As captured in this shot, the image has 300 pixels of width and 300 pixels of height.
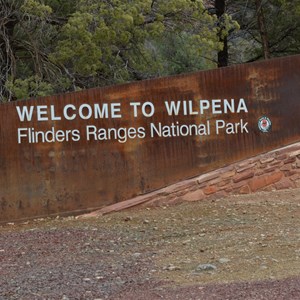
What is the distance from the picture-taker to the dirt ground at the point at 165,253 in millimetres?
6277

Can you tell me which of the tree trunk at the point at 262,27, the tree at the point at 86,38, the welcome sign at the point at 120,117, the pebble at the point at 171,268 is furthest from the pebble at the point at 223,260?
the tree trunk at the point at 262,27

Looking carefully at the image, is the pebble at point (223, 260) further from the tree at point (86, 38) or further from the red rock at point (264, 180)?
the tree at point (86, 38)

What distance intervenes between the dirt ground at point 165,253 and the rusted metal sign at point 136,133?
1.87 feet

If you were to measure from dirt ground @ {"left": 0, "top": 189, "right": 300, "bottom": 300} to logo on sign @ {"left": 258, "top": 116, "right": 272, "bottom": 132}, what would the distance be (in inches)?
45.6

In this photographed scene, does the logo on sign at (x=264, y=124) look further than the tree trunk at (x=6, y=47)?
No

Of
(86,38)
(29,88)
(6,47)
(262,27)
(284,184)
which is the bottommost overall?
(284,184)

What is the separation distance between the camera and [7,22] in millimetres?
15211

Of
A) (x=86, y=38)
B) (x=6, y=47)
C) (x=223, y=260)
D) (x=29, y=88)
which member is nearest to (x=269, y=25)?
(x=86, y=38)

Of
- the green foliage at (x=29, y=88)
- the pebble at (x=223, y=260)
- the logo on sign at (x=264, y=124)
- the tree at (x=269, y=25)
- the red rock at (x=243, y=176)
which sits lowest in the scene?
the pebble at (x=223, y=260)

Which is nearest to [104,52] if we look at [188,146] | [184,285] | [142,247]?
[188,146]

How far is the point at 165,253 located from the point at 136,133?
11.6 ft

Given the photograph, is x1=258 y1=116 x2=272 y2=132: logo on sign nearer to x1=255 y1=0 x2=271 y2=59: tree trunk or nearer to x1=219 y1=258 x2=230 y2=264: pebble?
x1=219 y1=258 x2=230 y2=264: pebble

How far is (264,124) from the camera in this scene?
448 inches

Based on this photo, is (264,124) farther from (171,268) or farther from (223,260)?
(171,268)
